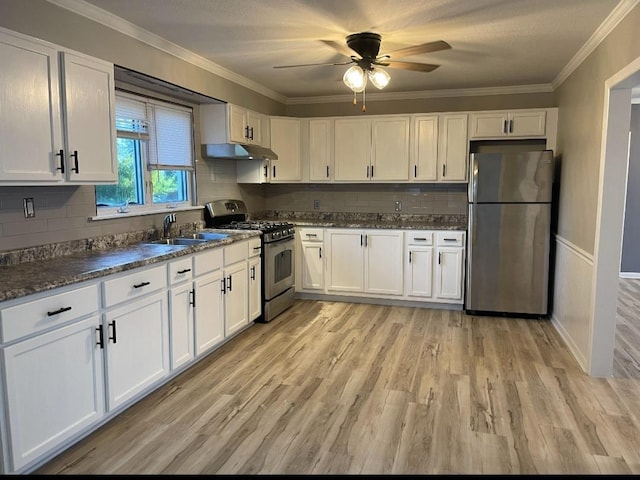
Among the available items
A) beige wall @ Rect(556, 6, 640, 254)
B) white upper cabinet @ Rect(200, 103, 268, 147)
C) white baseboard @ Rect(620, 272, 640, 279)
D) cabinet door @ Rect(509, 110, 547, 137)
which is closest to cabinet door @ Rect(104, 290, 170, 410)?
white upper cabinet @ Rect(200, 103, 268, 147)

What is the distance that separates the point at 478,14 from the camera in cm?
295

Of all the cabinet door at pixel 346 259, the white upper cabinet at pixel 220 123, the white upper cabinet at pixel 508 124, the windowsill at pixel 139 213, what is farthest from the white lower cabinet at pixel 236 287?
the white upper cabinet at pixel 508 124

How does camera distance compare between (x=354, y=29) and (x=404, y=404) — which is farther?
(x=354, y=29)

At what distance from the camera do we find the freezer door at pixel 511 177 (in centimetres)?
446

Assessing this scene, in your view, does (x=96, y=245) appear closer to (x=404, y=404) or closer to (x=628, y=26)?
(x=404, y=404)

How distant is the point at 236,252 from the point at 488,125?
9.99 ft

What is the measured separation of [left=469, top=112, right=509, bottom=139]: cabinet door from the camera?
5.01 meters

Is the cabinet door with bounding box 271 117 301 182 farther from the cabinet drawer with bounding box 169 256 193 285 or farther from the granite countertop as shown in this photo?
the cabinet drawer with bounding box 169 256 193 285

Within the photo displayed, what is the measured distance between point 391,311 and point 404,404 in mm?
2130

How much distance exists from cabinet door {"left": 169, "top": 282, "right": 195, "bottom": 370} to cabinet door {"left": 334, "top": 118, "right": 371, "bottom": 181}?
2.76 m

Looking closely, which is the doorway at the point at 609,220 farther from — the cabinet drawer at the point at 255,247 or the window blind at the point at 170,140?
the window blind at the point at 170,140

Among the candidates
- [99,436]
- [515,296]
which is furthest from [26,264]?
[515,296]

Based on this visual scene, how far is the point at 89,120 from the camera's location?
2.74m

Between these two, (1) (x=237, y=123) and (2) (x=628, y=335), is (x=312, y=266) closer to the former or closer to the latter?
(1) (x=237, y=123)
